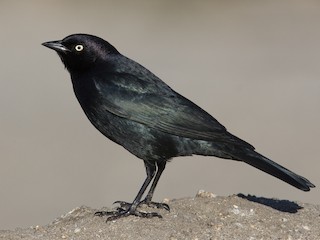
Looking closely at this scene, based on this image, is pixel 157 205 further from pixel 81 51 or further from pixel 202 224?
pixel 81 51

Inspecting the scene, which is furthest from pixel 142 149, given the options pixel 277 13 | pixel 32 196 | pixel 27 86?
pixel 277 13

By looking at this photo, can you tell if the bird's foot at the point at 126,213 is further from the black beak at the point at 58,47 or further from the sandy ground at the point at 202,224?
the black beak at the point at 58,47

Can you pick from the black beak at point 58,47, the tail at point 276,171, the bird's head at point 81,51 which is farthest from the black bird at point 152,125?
the black beak at point 58,47

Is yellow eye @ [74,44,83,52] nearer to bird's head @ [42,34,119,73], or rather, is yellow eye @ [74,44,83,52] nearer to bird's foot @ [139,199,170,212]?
bird's head @ [42,34,119,73]

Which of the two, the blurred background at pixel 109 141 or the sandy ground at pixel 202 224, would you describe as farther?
the blurred background at pixel 109 141

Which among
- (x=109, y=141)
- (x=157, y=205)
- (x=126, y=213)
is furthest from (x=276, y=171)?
(x=109, y=141)
